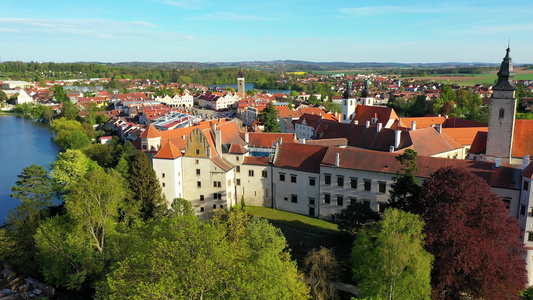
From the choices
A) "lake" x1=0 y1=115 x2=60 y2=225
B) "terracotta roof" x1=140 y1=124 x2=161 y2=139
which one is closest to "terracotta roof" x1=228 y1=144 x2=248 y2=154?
"terracotta roof" x1=140 y1=124 x2=161 y2=139

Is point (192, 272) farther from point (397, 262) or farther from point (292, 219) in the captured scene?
point (292, 219)

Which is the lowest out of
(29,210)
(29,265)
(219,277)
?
(29,265)

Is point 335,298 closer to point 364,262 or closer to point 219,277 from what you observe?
point 364,262

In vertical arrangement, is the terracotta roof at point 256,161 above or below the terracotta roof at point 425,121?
below

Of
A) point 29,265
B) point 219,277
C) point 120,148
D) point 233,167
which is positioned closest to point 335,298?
point 219,277

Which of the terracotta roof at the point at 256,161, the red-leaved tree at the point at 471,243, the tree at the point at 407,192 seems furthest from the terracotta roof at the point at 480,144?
the terracotta roof at the point at 256,161

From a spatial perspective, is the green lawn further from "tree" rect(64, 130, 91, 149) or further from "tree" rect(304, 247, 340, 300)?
"tree" rect(64, 130, 91, 149)

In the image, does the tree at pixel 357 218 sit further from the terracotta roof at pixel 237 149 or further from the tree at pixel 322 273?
the terracotta roof at pixel 237 149
